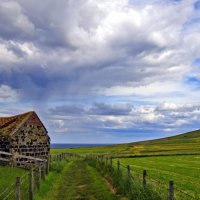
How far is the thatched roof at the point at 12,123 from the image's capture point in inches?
1638

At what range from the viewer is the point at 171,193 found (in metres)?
13.2

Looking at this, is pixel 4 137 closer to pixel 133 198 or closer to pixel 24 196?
pixel 24 196

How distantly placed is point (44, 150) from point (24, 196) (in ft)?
94.8

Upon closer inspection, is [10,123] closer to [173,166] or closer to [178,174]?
[178,174]

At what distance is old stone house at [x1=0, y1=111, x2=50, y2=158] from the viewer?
40.9 metres

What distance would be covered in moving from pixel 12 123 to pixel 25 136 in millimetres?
2604

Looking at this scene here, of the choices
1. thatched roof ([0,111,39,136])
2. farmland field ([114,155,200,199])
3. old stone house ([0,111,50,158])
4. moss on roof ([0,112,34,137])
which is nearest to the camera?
farmland field ([114,155,200,199])

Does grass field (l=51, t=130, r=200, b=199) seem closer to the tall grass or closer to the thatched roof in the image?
the tall grass

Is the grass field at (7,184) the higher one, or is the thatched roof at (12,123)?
the thatched roof at (12,123)

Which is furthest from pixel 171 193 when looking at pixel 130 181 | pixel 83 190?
pixel 83 190

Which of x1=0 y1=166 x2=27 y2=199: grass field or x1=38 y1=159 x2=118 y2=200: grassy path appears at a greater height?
x1=0 y1=166 x2=27 y2=199: grass field

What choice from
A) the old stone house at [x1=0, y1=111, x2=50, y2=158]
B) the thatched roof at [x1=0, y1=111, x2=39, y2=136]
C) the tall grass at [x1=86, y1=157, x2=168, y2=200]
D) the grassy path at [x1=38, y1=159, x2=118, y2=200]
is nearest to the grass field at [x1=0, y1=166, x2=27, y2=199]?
the grassy path at [x1=38, y1=159, x2=118, y2=200]

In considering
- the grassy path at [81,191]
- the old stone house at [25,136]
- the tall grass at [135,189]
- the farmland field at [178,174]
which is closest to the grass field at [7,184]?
the grassy path at [81,191]

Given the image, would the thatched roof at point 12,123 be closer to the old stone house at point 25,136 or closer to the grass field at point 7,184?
the old stone house at point 25,136
